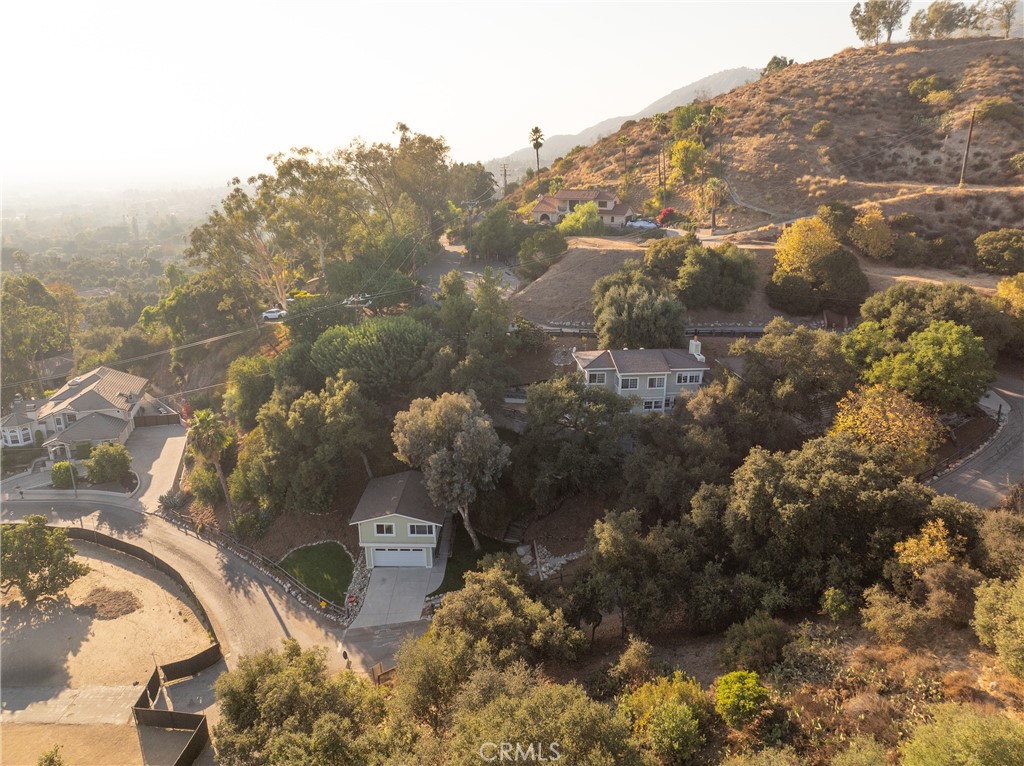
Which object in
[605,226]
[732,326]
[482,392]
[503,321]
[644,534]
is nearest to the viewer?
[644,534]

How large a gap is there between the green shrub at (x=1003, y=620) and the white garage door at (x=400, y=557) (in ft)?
83.0

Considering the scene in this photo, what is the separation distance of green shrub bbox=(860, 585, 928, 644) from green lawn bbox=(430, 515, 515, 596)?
1796 centimetres

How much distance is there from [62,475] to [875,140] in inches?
3956

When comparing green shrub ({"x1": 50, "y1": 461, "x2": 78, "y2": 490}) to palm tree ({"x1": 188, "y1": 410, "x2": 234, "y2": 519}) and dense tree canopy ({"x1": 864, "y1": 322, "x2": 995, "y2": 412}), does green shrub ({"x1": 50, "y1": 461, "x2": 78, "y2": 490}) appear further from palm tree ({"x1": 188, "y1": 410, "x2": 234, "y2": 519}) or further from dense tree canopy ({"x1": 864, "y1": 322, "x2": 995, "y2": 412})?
dense tree canopy ({"x1": 864, "y1": 322, "x2": 995, "y2": 412})

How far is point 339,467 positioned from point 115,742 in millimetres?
16984

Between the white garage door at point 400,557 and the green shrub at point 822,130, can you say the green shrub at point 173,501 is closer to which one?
the white garage door at point 400,557

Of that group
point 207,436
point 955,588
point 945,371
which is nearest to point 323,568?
point 207,436

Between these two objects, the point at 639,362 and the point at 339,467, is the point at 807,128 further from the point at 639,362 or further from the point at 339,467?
the point at 339,467

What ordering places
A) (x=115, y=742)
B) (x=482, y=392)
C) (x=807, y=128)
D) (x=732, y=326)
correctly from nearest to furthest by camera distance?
(x=115, y=742) < (x=482, y=392) < (x=732, y=326) < (x=807, y=128)

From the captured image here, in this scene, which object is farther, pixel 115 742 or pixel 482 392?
pixel 482 392

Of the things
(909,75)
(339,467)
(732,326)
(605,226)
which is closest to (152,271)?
(605,226)

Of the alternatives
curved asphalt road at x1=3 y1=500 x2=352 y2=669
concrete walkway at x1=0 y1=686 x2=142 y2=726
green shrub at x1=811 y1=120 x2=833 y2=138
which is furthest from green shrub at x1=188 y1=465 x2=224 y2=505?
green shrub at x1=811 y1=120 x2=833 y2=138

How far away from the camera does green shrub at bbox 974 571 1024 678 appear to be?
638 inches

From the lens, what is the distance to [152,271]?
162 metres
